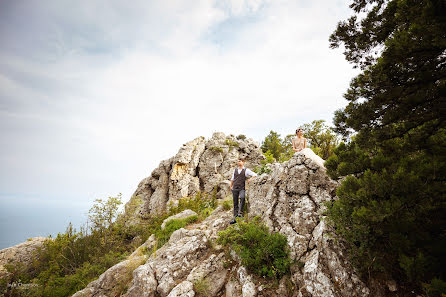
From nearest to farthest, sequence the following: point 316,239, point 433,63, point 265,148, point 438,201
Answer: point 438,201, point 433,63, point 316,239, point 265,148

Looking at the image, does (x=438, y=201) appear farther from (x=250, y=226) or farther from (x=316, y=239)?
(x=250, y=226)

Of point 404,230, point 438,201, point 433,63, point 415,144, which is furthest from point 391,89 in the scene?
point 404,230

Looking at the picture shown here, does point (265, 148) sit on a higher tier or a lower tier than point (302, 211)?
higher

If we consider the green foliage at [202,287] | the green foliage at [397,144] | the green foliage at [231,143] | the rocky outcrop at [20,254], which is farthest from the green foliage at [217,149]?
the green foliage at [397,144]

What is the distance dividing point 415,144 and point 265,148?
79.3 ft

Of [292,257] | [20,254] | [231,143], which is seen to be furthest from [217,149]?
[20,254]

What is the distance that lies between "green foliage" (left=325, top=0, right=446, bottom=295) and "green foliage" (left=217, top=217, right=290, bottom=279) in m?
1.70

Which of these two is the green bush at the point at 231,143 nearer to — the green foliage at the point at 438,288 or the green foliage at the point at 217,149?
the green foliage at the point at 217,149

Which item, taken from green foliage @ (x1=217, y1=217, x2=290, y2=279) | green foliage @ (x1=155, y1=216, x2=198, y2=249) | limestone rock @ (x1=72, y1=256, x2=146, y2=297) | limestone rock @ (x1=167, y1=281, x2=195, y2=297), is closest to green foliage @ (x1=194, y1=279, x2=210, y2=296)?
limestone rock @ (x1=167, y1=281, x2=195, y2=297)

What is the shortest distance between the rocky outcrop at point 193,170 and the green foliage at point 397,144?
56.6ft

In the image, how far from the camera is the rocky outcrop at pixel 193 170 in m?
21.3

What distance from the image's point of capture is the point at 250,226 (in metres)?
5.91

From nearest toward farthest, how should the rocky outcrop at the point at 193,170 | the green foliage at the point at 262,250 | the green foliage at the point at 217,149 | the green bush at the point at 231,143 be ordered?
the green foliage at the point at 262,250 → the rocky outcrop at the point at 193,170 → the green foliage at the point at 217,149 → the green bush at the point at 231,143

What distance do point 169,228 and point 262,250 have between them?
696cm
